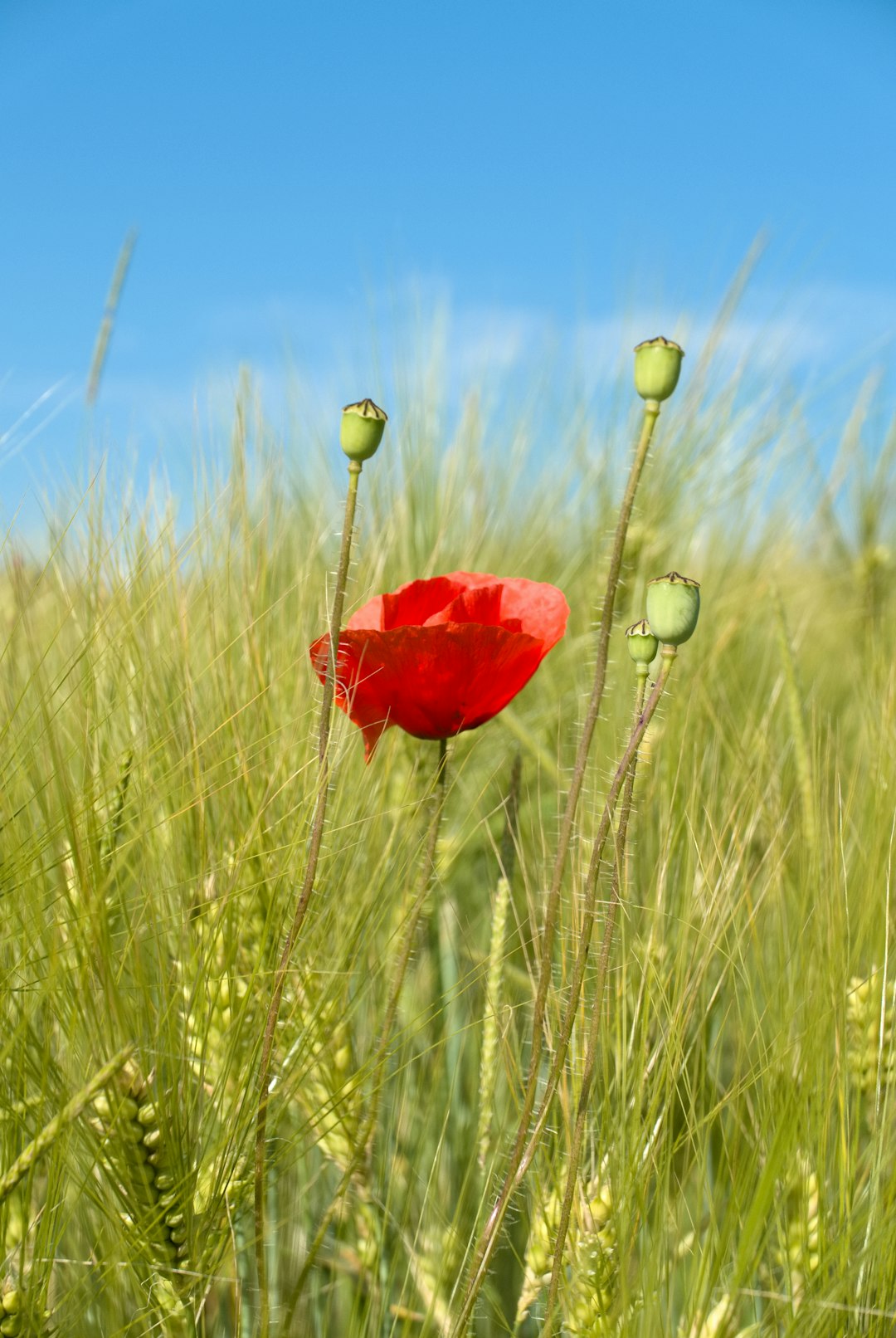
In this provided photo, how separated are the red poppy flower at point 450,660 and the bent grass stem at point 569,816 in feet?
0.33

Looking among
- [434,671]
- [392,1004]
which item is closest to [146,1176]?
[392,1004]

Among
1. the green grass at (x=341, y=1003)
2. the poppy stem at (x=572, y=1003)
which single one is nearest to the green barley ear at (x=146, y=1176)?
the green grass at (x=341, y=1003)

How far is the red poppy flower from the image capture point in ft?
1.49

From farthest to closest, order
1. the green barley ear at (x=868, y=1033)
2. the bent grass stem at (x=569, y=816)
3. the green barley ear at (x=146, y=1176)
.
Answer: the green barley ear at (x=868, y=1033)
the green barley ear at (x=146, y=1176)
the bent grass stem at (x=569, y=816)

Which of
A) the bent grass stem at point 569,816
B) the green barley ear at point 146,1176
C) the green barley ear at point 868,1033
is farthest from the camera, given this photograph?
the green barley ear at point 868,1033

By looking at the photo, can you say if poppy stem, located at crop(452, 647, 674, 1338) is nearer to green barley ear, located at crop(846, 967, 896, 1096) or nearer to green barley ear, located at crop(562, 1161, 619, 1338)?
green barley ear, located at crop(562, 1161, 619, 1338)

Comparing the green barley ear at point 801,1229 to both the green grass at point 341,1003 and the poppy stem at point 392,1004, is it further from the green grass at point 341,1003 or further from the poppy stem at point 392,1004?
the poppy stem at point 392,1004

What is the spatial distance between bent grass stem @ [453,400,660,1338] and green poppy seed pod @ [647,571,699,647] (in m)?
0.01

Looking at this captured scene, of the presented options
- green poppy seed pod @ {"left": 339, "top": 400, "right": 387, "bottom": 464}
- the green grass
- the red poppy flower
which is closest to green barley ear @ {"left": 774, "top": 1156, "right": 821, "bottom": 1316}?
the green grass

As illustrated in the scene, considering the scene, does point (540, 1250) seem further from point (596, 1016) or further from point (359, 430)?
point (359, 430)

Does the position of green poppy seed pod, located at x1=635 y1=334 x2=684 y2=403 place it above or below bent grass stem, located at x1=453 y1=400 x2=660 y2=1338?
above

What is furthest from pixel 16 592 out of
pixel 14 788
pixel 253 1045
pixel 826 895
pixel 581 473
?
pixel 581 473

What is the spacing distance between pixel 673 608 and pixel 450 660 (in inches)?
5.2

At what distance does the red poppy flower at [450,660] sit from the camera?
455mm
